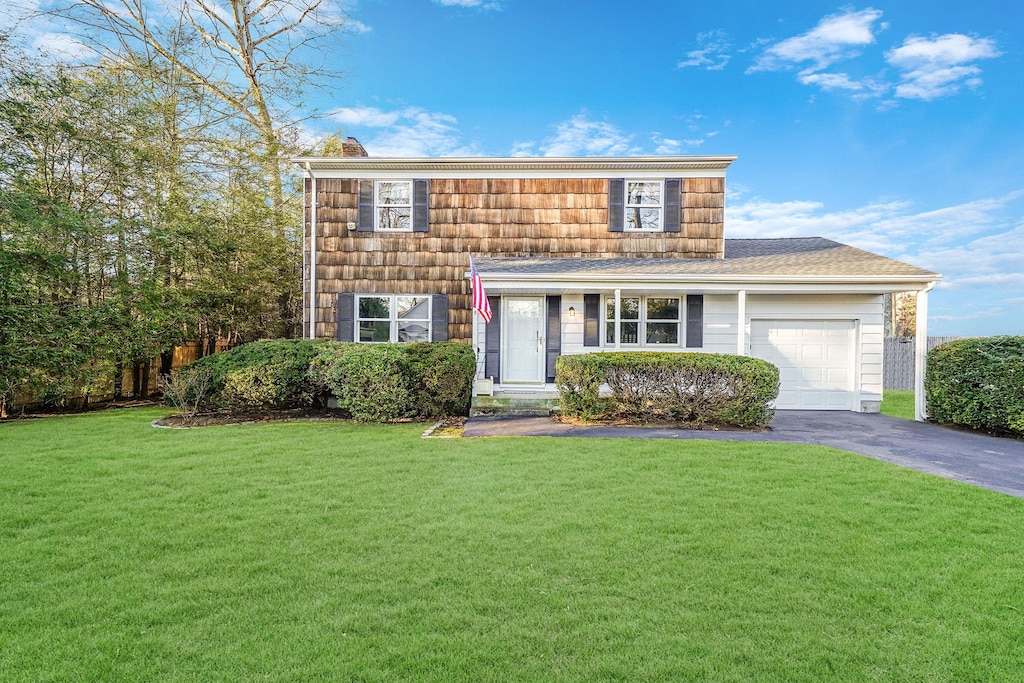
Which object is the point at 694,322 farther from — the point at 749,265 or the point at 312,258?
the point at 312,258

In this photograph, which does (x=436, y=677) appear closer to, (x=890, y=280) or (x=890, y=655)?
(x=890, y=655)

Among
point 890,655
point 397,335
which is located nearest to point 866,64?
point 397,335

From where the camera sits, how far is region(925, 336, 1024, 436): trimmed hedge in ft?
24.6

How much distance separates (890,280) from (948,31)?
6720 millimetres

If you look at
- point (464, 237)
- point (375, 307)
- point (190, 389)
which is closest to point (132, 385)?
point (190, 389)

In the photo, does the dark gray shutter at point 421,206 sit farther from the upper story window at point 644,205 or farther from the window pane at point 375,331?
the upper story window at point 644,205

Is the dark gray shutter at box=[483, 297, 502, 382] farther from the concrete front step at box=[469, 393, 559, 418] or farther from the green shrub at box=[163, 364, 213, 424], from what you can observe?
the green shrub at box=[163, 364, 213, 424]

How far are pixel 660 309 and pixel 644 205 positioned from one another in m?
2.58

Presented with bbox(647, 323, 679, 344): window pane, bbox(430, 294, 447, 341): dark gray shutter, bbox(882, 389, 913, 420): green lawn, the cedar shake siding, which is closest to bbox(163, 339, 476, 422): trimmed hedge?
bbox(430, 294, 447, 341): dark gray shutter

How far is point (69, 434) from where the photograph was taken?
286 inches

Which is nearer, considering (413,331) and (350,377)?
(350,377)

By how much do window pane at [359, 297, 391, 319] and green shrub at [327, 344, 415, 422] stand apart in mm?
2873

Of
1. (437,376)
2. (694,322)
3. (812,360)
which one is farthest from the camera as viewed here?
(694,322)

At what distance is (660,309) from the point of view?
35.7 feet
